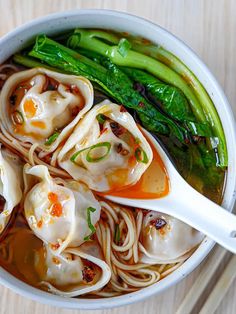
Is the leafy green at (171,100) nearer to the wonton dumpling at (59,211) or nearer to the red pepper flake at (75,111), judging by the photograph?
the red pepper flake at (75,111)

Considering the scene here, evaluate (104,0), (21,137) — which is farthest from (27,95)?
(104,0)

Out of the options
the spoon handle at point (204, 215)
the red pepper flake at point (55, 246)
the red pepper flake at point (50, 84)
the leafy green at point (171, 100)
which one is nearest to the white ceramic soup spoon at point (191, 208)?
the spoon handle at point (204, 215)

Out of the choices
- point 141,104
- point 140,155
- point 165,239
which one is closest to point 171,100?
point 141,104

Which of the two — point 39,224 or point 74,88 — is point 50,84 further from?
point 39,224

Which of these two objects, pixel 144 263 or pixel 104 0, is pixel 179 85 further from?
pixel 144 263

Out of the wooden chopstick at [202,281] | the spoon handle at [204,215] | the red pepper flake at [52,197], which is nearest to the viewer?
the spoon handle at [204,215]

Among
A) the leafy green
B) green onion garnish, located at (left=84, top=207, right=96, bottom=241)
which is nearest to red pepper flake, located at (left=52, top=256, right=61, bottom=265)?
green onion garnish, located at (left=84, top=207, right=96, bottom=241)
